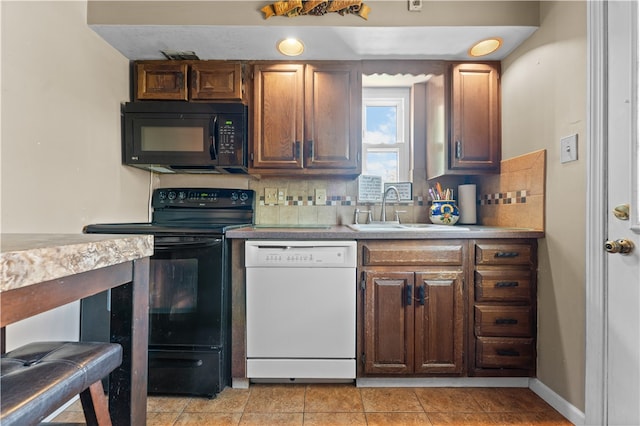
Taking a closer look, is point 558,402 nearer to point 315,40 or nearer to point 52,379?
point 52,379

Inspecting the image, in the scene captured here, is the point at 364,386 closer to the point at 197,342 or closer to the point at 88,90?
the point at 197,342

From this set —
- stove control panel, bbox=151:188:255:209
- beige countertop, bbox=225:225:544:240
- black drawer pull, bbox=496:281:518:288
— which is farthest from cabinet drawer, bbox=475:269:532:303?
stove control panel, bbox=151:188:255:209

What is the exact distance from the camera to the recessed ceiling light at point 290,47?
1.80 metres

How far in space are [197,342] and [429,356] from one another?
49.9 inches

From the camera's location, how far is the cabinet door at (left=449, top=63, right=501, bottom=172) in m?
2.01

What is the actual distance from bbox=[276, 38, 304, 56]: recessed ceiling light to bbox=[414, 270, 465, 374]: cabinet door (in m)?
1.54

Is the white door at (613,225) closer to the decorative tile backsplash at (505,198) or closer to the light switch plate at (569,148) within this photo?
the light switch plate at (569,148)

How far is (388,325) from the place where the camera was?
1646 millimetres

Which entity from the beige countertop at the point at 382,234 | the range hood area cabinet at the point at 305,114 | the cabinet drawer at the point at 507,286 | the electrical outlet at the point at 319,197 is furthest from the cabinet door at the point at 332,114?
the cabinet drawer at the point at 507,286

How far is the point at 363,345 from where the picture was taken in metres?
1.65

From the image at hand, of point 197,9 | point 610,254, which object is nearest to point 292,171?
point 197,9

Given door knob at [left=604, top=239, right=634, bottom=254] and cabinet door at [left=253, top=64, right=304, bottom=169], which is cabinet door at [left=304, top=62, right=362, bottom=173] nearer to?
cabinet door at [left=253, top=64, right=304, bottom=169]

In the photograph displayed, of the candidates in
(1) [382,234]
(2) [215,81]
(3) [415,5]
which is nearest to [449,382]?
(1) [382,234]

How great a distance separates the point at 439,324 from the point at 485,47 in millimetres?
1701
